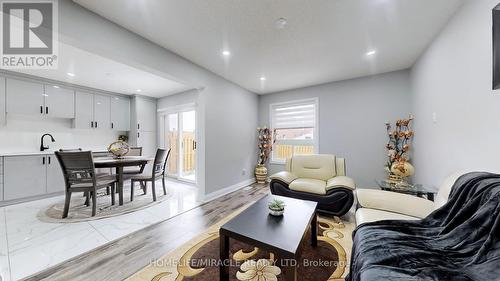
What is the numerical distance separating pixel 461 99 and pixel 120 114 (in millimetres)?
6324

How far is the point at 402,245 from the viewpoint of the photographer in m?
1.11

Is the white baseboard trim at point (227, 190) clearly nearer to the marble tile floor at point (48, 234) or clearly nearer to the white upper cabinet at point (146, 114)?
the marble tile floor at point (48, 234)

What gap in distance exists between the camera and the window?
4250mm

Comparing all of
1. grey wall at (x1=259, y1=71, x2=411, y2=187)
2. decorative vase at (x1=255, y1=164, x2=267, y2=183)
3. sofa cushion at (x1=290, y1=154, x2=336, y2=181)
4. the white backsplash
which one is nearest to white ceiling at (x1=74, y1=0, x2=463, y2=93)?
grey wall at (x1=259, y1=71, x2=411, y2=187)

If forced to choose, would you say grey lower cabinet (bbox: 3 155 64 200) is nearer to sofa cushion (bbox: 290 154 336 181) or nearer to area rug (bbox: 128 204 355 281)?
area rug (bbox: 128 204 355 281)

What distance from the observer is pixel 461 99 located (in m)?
1.75

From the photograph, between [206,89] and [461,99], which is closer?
[461,99]

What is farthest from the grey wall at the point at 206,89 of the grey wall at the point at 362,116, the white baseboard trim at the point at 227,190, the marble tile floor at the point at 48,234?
the grey wall at the point at 362,116

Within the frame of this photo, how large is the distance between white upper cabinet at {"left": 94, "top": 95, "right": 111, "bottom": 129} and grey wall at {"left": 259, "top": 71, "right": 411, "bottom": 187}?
5103 mm

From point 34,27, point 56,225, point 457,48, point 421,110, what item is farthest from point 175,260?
point 421,110

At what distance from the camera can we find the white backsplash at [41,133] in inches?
134

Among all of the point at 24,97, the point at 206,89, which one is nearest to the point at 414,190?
the point at 206,89

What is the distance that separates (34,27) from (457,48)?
413 cm

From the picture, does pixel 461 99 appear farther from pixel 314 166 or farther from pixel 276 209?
pixel 276 209
